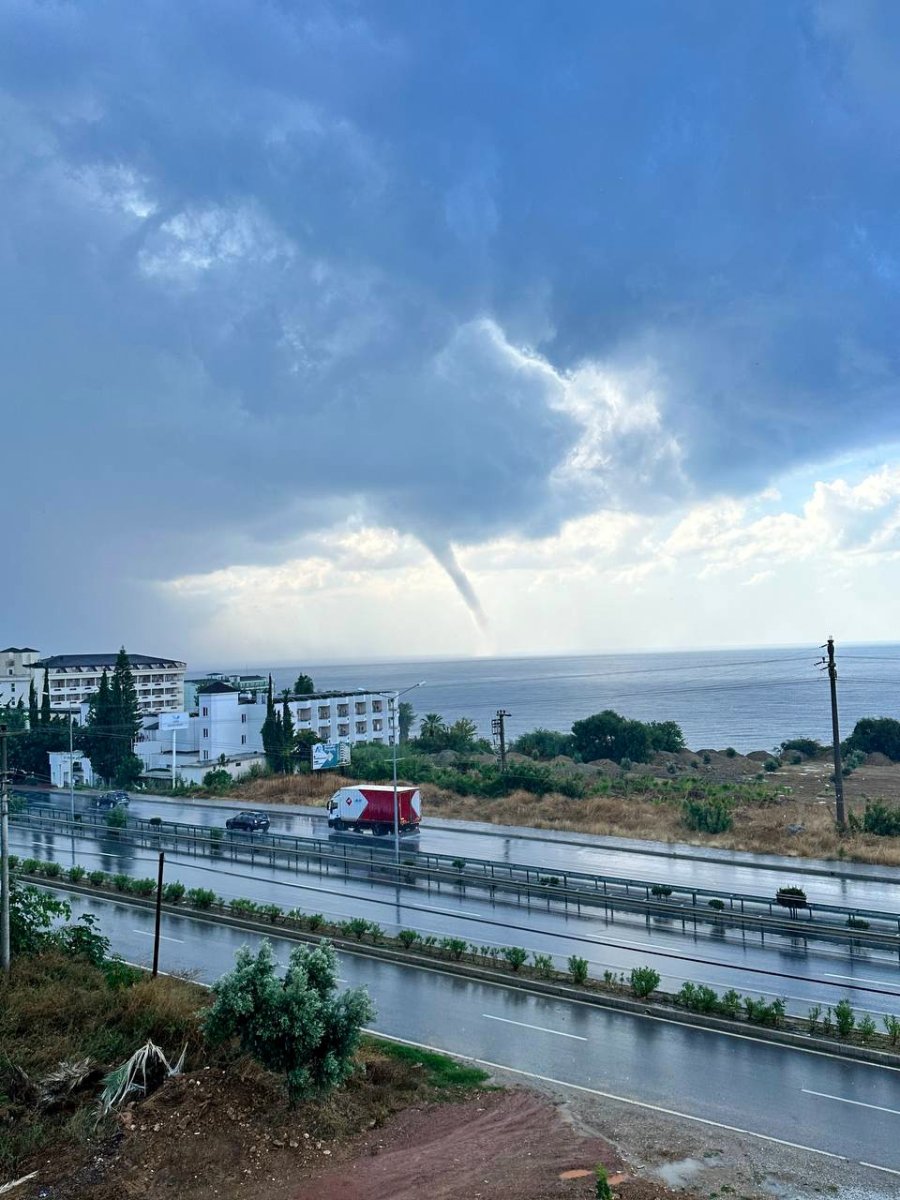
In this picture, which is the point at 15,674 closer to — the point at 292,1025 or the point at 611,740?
the point at 611,740

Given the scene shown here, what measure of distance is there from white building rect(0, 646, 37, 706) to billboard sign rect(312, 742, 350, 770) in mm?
67409

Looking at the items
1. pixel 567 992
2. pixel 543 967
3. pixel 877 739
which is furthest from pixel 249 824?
pixel 877 739

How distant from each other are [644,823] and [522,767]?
20.6 metres

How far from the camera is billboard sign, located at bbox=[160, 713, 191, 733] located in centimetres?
8444

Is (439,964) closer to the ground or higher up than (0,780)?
closer to the ground

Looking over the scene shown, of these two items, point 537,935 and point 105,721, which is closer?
point 537,935

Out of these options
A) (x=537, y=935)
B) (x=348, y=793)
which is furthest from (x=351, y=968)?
(x=348, y=793)

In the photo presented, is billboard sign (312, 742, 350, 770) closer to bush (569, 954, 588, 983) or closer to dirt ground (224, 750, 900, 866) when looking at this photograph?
dirt ground (224, 750, 900, 866)

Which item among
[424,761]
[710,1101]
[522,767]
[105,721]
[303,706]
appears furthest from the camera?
[303,706]

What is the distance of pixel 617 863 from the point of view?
3862cm

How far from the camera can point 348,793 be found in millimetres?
48781

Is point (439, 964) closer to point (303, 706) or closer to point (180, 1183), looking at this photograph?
point (180, 1183)

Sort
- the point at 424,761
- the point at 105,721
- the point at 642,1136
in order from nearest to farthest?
1. the point at 642,1136
2. the point at 424,761
3. the point at 105,721

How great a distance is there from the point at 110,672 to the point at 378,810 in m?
114
